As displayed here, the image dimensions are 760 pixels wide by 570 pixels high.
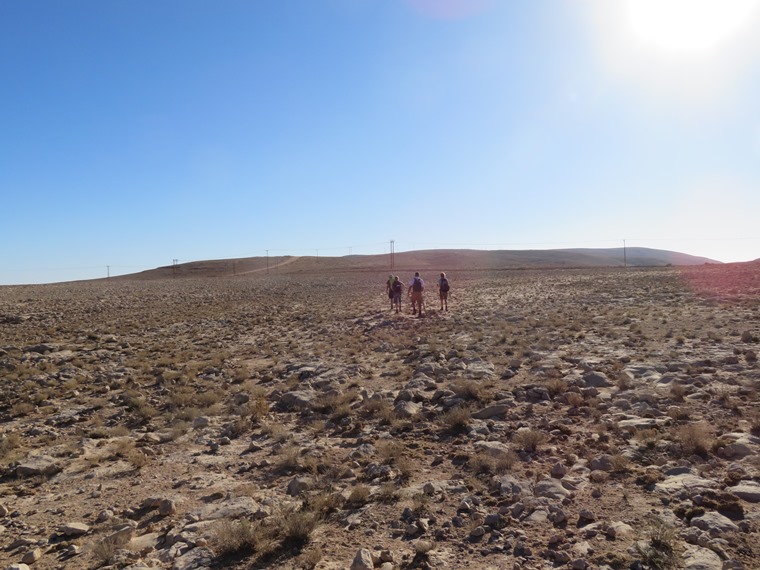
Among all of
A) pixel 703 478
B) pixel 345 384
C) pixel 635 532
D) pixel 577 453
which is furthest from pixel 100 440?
pixel 703 478

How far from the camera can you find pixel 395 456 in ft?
24.2

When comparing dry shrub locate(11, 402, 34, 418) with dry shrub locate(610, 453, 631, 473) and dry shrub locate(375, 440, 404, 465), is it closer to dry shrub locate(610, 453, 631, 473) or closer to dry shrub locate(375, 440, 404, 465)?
dry shrub locate(375, 440, 404, 465)

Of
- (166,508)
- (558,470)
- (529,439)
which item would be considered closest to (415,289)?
(529,439)

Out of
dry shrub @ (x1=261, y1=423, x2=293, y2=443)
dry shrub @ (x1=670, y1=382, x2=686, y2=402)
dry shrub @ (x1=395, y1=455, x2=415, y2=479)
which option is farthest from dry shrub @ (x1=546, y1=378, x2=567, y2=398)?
dry shrub @ (x1=261, y1=423, x2=293, y2=443)

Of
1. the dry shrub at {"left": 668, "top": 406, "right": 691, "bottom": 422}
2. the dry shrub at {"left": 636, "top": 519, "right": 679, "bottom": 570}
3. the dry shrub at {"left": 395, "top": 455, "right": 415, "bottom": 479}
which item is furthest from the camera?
the dry shrub at {"left": 668, "top": 406, "right": 691, "bottom": 422}

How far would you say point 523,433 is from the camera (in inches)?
305

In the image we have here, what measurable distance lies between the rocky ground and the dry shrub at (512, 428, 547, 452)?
0.10ft

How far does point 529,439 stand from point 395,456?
6.29 feet

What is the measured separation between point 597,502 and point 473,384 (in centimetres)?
504

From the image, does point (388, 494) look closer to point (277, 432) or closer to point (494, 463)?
point (494, 463)

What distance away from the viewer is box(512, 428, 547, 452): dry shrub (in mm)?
7395

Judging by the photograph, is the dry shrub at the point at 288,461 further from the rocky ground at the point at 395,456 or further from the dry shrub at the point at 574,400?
the dry shrub at the point at 574,400

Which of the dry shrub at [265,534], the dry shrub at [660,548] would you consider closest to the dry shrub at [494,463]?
the dry shrub at [660,548]

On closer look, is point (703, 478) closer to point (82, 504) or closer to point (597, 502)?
point (597, 502)
